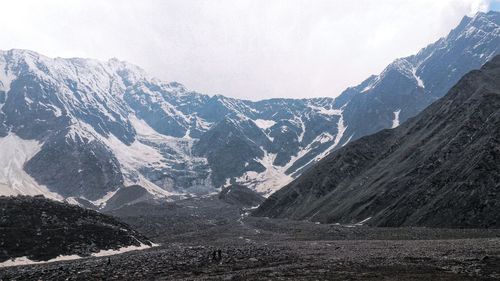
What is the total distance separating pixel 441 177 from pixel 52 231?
9131 centimetres

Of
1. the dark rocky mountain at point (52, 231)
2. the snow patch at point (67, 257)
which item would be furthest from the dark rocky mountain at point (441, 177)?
the dark rocky mountain at point (52, 231)

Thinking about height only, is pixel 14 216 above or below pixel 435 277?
above

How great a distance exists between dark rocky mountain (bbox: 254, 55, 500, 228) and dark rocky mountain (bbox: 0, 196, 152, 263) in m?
A: 65.3

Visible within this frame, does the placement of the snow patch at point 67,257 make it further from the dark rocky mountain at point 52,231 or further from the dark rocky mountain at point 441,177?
the dark rocky mountain at point 441,177

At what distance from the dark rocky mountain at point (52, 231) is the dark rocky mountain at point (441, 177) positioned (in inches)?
2569

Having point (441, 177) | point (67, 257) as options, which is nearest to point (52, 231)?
point (67, 257)

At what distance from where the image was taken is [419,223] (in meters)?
113

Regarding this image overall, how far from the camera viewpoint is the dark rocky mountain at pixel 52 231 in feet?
246

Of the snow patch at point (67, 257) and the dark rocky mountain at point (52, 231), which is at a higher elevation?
the dark rocky mountain at point (52, 231)

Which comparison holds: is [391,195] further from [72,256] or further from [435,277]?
[435,277]

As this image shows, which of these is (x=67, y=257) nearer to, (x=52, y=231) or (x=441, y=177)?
(x=52, y=231)

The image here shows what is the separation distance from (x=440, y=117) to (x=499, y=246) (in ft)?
455

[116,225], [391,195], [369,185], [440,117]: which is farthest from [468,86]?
[116,225]

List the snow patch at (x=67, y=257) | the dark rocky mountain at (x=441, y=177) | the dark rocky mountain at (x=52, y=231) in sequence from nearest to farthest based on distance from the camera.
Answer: the snow patch at (x=67, y=257) → the dark rocky mountain at (x=52, y=231) → the dark rocky mountain at (x=441, y=177)
